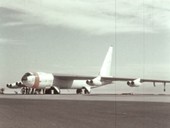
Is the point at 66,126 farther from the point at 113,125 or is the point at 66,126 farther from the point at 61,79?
the point at 61,79

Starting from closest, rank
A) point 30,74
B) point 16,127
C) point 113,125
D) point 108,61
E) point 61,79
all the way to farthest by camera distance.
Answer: point 16,127 < point 113,125 < point 30,74 < point 61,79 < point 108,61

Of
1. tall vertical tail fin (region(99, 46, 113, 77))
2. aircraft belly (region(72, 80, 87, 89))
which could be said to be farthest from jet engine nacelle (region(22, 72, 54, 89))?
tall vertical tail fin (region(99, 46, 113, 77))

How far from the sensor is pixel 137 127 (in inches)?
339

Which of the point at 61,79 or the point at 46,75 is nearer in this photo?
the point at 46,75

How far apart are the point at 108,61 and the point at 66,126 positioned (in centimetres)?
5692

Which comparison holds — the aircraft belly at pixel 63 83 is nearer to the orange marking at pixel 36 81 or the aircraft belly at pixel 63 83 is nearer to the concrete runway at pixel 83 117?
the orange marking at pixel 36 81

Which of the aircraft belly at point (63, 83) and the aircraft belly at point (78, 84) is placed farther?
the aircraft belly at point (78, 84)

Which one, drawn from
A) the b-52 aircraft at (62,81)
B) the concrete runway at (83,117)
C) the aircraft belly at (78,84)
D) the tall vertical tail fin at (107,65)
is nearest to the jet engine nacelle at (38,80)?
the b-52 aircraft at (62,81)

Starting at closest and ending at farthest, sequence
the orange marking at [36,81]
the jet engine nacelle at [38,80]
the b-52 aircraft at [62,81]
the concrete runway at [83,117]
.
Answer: the concrete runway at [83,117] → the jet engine nacelle at [38,80] → the orange marking at [36,81] → the b-52 aircraft at [62,81]

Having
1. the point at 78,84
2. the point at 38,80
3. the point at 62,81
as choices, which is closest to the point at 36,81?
the point at 38,80

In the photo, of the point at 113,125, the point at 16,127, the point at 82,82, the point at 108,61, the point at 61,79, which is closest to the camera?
the point at 16,127

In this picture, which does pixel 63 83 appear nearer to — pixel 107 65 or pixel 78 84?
pixel 78 84

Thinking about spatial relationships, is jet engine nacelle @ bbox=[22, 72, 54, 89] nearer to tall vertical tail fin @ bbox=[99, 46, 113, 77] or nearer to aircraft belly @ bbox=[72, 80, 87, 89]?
aircraft belly @ bbox=[72, 80, 87, 89]

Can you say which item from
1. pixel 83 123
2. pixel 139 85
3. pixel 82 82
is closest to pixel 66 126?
pixel 83 123
